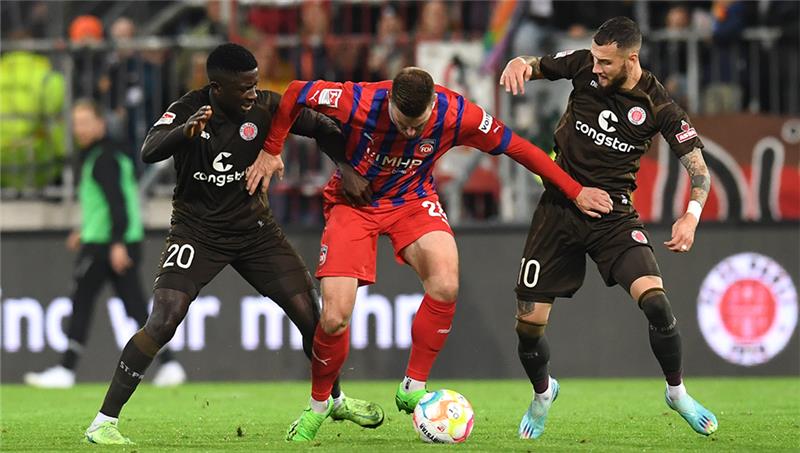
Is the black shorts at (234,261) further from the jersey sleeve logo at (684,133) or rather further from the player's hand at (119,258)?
the player's hand at (119,258)

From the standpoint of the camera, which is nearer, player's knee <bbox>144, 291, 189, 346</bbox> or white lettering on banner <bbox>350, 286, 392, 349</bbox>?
player's knee <bbox>144, 291, 189, 346</bbox>

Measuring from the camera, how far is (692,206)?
828 cm

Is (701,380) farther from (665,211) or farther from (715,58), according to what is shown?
(715,58)

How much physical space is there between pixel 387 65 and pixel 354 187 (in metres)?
5.95

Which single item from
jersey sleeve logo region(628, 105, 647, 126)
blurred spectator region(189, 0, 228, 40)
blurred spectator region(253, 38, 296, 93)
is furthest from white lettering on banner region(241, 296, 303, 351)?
jersey sleeve logo region(628, 105, 647, 126)

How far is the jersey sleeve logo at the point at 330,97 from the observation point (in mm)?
8508

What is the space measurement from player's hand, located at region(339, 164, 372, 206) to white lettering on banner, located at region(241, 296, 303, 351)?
17.5 ft

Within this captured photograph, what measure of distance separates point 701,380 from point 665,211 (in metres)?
1.63

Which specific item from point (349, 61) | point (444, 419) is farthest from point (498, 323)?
point (444, 419)

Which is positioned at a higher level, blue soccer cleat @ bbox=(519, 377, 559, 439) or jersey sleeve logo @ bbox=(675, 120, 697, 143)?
jersey sleeve logo @ bbox=(675, 120, 697, 143)

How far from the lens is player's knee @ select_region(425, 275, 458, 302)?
8492 millimetres

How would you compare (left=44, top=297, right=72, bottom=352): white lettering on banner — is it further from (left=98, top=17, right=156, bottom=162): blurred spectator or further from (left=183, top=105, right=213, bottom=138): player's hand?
(left=183, top=105, right=213, bottom=138): player's hand

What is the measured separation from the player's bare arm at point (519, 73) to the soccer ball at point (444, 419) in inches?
72.3

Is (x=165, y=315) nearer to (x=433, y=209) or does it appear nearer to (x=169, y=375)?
(x=433, y=209)
